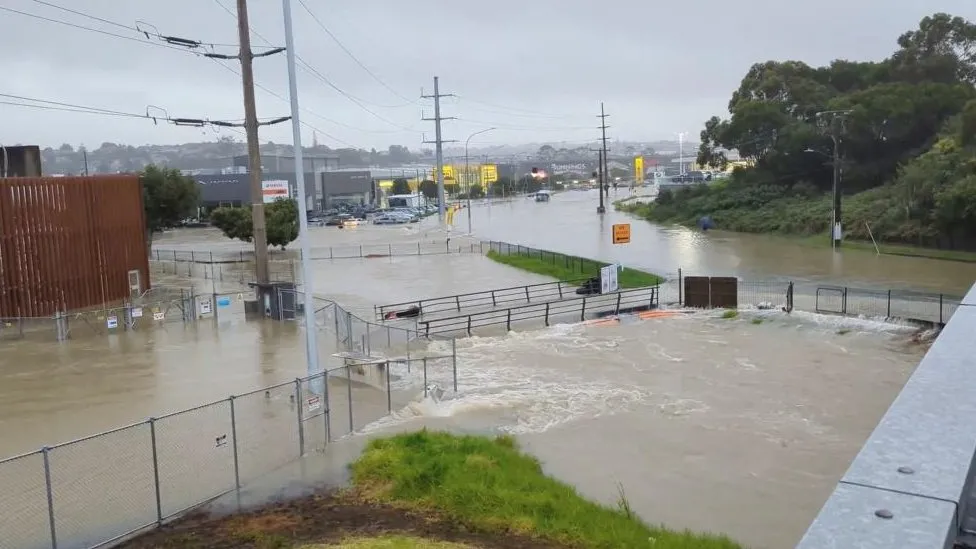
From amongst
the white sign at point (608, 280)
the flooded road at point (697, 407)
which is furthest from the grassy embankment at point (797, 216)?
the flooded road at point (697, 407)

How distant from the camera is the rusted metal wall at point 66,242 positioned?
29250mm

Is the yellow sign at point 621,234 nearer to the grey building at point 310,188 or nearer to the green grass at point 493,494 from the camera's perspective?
the green grass at point 493,494

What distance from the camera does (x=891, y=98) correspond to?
7112 cm

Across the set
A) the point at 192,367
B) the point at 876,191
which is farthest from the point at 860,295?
the point at 876,191

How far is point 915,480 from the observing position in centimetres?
320

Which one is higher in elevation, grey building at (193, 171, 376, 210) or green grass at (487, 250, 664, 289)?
grey building at (193, 171, 376, 210)

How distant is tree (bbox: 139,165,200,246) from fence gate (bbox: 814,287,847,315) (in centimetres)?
4421

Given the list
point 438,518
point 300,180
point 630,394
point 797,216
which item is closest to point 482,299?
point 630,394

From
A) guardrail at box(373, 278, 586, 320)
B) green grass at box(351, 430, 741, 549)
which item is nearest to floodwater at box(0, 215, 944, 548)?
green grass at box(351, 430, 741, 549)

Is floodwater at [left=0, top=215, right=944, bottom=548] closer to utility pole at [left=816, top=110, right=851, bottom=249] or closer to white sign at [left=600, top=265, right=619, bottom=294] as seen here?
white sign at [left=600, top=265, right=619, bottom=294]

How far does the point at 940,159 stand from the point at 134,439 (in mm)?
53972

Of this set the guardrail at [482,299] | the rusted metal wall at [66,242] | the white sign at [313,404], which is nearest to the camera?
the white sign at [313,404]

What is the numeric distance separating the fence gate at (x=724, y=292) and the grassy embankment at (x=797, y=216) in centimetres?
2256

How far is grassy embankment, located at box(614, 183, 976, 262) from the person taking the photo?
51.1m
